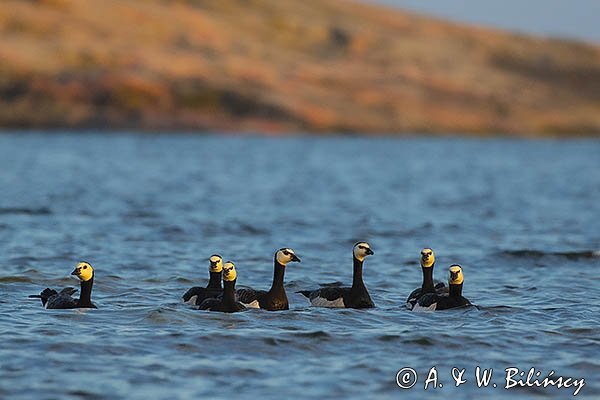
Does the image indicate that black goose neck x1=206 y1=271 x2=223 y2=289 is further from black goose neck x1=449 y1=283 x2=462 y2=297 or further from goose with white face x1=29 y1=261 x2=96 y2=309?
black goose neck x1=449 y1=283 x2=462 y2=297

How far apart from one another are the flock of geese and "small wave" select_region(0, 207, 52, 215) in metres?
17.4

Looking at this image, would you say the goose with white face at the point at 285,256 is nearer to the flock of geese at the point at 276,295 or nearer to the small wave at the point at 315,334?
the flock of geese at the point at 276,295

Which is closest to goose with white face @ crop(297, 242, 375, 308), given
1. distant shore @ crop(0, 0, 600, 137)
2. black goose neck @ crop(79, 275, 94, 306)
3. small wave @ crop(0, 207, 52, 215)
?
black goose neck @ crop(79, 275, 94, 306)

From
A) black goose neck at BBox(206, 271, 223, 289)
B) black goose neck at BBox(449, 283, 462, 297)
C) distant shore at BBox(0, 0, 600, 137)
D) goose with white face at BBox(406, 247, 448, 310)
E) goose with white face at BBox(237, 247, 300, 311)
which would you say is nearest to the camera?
goose with white face at BBox(237, 247, 300, 311)

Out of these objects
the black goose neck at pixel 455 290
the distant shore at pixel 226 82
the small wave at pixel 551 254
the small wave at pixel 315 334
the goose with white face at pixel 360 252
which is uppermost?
the distant shore at pixel 226 82

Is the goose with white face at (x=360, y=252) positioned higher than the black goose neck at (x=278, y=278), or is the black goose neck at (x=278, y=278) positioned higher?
the goose with white face at (x=360, y=252)

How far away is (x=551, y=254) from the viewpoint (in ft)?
97.7

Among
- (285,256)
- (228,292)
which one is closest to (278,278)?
(285,256)

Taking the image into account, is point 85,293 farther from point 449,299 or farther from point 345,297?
point 449,299

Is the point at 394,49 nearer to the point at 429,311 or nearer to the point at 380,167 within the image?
the point at 380,167

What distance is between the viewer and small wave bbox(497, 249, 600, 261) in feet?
96.1

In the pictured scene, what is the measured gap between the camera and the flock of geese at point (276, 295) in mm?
19953

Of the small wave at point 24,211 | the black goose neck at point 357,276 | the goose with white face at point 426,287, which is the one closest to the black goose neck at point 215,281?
the black goose neck at point 357,276

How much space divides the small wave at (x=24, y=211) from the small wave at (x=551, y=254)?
15.7 m
